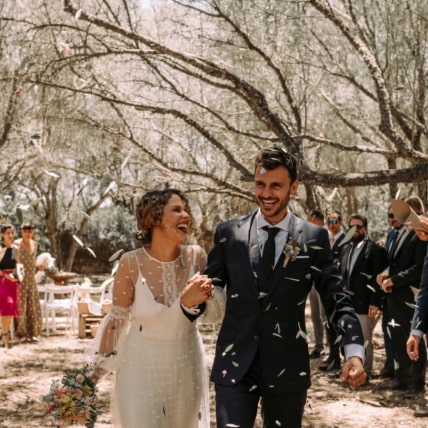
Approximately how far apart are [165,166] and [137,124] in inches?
54.6

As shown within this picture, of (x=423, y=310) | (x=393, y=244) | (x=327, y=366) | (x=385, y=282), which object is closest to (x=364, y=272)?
(x=393, y=244)

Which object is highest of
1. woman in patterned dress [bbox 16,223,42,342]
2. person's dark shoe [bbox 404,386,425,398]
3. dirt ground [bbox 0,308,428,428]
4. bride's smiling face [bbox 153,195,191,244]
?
bride's smiling face [bbox 153,195,191,244]

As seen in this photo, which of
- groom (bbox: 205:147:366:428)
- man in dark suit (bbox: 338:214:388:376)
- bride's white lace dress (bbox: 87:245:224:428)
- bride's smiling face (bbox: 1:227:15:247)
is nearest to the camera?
groom (bbox: 205:147:366:428)

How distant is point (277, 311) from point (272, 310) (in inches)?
0.9

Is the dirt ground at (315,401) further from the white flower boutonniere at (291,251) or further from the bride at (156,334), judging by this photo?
the white flower boutonniere at (291,251)

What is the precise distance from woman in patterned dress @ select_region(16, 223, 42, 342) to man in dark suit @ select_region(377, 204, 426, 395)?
6356 millimetres

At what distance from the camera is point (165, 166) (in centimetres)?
1018

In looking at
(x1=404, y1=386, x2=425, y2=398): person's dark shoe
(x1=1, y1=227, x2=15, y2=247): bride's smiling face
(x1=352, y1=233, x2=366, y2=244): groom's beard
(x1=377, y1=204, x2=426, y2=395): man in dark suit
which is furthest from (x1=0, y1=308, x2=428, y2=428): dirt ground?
(x1=1, y1=227, x2=15, y2=247): bride's smiling face

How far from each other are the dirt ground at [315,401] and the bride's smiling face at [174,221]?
2.46 m

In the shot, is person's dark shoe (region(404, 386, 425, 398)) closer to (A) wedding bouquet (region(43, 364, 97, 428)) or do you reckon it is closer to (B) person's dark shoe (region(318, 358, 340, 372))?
(B) person's dark shoe (region(318, 358, 340, 372))

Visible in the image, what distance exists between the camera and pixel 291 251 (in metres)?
3.11

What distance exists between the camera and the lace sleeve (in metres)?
3.79

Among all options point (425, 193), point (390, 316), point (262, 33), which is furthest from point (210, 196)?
point (390, 316)

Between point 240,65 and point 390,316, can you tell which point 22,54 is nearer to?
point 240,65
